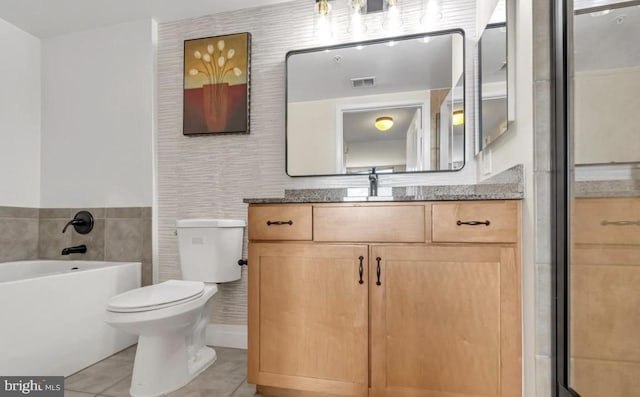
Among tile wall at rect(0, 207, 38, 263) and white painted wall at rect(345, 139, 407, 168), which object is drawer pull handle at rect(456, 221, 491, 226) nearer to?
white painted wall at rect(345, 139, 407, 168)

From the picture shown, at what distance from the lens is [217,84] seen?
237 cm

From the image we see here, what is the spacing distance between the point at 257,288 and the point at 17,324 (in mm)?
1221

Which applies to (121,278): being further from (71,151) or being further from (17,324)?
(71,151)

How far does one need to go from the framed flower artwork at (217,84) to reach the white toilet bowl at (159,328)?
1114mm

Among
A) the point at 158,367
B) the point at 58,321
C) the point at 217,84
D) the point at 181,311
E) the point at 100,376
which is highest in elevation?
the point at 217,84

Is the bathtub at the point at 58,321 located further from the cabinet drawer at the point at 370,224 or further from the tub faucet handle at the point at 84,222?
the cabinet drawer at the point at 370,224

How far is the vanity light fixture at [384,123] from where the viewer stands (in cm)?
205

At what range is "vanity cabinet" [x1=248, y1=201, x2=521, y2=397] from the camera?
4.36 feet

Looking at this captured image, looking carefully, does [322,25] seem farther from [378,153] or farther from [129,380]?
[129,380]

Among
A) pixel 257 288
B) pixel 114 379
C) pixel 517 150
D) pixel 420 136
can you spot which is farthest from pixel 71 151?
pixel 517 150

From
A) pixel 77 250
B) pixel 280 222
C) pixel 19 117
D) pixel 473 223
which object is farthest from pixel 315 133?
pixel 19 117

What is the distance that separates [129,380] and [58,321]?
507 millimetres

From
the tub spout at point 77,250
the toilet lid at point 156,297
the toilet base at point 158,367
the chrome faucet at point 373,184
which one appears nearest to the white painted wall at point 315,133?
the chrome faucet at point 373,184

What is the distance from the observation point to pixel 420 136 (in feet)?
6.62
